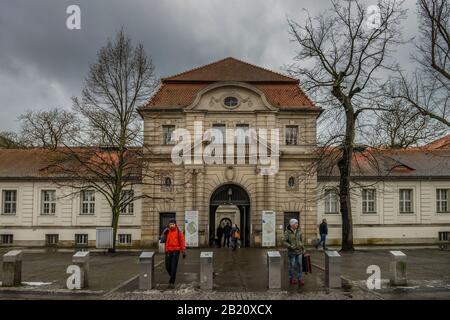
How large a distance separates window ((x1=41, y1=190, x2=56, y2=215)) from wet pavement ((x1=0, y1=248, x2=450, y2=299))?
14.1m

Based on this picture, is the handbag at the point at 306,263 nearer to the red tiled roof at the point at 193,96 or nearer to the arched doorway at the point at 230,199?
the arched doorway at the point at 230,199

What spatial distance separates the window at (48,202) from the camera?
36.6m

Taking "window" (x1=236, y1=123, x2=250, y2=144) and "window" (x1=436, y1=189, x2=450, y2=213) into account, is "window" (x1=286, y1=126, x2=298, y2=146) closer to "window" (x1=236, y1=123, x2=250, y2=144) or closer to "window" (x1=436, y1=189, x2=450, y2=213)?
"window" (x1=236, y1=123, x2=250, y2=144)

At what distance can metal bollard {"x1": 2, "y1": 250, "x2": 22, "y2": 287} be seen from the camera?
1495 centimetres

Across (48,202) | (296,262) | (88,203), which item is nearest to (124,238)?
(88,203)

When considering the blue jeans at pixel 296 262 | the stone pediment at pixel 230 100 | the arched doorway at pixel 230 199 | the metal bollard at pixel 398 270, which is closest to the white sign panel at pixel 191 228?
the arched doorway at pixel 230 199

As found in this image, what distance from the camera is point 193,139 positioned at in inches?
1393

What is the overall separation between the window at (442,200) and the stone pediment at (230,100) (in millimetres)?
13870

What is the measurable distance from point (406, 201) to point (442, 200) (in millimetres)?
2708

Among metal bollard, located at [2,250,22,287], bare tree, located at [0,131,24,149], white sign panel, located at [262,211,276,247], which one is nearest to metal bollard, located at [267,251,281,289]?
metal bollard, located at [2,250,22,287]
